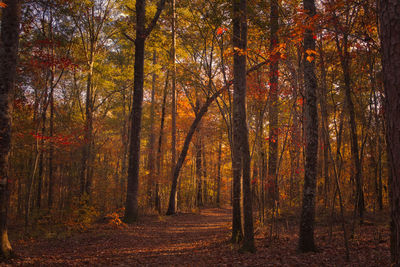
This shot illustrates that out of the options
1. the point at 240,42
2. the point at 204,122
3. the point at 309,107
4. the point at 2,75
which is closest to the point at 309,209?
the point at 309,107

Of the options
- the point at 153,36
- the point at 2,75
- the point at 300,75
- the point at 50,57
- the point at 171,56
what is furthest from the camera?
the point at 171,56

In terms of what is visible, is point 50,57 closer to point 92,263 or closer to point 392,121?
point 92,263

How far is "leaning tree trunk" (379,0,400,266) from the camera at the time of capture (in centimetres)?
210

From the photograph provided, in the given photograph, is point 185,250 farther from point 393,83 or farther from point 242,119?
point 393,83

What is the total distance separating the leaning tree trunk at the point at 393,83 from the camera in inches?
82.6

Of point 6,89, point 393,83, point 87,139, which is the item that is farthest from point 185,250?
point 87,139

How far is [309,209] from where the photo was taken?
5570mm

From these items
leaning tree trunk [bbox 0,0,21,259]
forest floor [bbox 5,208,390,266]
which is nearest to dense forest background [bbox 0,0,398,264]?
forest floor [bbox 5,208,390,266]

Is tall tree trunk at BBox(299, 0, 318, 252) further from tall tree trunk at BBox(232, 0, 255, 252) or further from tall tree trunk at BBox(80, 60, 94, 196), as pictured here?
tall tree trunk at BBox(80, 60, 94, 196)

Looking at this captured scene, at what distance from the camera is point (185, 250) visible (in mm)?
6738

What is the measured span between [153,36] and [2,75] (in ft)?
30.4

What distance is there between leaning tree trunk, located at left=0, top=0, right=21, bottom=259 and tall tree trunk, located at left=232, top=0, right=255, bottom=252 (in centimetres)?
504

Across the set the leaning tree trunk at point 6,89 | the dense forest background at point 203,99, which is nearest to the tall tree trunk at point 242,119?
the dense forest background at point 203,99

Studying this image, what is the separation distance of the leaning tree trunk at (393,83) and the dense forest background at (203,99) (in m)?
2.40
